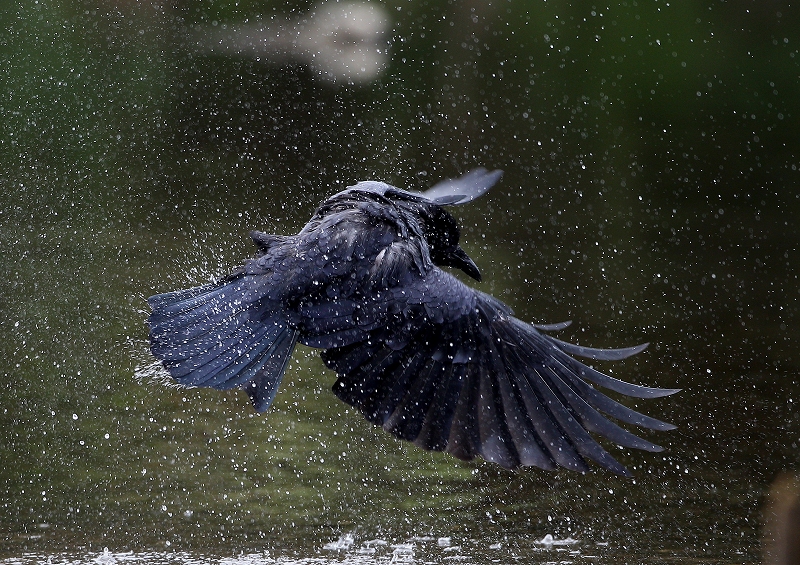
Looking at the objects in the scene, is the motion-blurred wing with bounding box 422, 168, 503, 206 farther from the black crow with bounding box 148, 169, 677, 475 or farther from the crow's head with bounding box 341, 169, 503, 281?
the black crow with bounding box 148, 169, 677, 475

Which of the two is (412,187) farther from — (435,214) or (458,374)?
(458,374)

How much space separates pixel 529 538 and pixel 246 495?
1.20 metres

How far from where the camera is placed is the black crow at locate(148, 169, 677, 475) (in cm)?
395

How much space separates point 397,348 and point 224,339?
2.17ft

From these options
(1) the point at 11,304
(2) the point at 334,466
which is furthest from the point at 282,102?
(2) the point at 334,466

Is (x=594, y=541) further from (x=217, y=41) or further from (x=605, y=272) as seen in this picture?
(x=217, y=41)

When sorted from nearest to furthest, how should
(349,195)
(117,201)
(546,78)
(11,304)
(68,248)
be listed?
(349,195) → (11,304) → (68,248) → (117,201) → (546,78)

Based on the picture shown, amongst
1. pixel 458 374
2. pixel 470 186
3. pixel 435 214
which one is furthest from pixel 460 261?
pixel 458 374

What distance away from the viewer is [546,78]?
12523 millimetres

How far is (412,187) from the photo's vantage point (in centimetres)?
885

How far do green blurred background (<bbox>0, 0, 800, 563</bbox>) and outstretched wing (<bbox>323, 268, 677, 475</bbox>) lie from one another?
0.53 metres

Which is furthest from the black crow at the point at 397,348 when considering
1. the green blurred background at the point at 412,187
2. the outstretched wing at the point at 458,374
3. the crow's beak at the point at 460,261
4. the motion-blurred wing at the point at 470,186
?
the motion-blurred wing at the point at 470,186

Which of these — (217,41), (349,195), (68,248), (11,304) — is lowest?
(349,195)

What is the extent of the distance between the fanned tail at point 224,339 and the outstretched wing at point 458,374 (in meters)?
0.22
